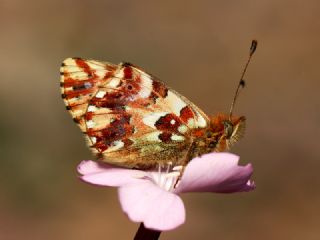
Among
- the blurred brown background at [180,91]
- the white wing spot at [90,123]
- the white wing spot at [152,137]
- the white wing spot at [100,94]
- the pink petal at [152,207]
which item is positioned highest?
the white wing spot at [100,94]

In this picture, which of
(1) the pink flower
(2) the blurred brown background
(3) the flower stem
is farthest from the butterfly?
(2) the blurred brown background

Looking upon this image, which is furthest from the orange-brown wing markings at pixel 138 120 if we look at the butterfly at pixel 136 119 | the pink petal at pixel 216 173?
the pink petal at pixel 216 173

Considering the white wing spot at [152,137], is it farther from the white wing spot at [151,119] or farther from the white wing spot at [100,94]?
the white wing spot at [100,94]

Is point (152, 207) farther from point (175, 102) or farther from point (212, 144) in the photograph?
point (175, 102)

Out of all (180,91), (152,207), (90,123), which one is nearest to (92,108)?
(90,123)
